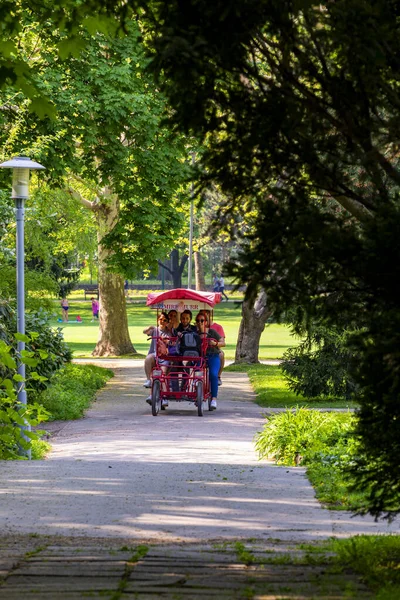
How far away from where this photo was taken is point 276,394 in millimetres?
24938

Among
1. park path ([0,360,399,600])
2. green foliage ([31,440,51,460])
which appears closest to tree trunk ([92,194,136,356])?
green foliage ([31,440,51,460])

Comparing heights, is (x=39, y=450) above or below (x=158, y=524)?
below

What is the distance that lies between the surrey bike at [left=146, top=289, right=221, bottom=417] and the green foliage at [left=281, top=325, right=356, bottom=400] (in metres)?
2.82

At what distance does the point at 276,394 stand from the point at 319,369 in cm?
196

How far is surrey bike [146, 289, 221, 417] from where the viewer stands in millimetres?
20219

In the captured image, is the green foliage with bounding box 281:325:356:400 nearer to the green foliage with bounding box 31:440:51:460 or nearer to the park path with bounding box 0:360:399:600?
the park path with bounding box 0:360:399:600

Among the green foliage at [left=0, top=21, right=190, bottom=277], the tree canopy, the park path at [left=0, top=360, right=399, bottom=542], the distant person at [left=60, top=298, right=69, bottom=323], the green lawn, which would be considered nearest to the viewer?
the tree canopy

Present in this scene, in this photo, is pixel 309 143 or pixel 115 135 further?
pixel 115 135

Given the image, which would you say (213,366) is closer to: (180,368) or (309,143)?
(180,368)

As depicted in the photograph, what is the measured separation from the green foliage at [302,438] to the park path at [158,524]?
1.08ft

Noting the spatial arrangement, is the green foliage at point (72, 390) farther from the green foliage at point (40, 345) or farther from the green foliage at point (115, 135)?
the green foliage at point (115, 135)

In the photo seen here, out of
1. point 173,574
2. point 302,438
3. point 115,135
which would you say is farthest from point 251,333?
point 173,574

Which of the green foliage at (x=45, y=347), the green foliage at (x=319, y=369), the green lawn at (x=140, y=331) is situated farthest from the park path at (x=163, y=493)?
the green lawn at (x=140, y=331)

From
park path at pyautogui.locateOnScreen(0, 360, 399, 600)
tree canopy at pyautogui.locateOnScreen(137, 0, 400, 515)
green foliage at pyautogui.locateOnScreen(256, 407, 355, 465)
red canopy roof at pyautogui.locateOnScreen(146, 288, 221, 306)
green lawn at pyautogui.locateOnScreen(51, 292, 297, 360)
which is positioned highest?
tree canopy at pyautogui.locateOnScreen(137, 0, 400, 515)
